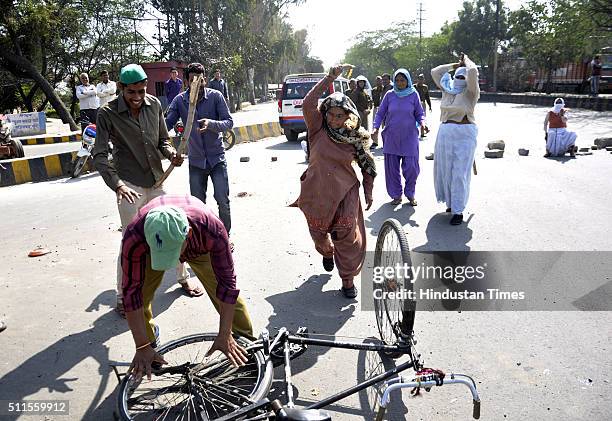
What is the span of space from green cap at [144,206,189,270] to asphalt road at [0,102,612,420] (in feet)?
3.95

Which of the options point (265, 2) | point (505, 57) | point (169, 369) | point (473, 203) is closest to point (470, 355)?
point (169, 369)

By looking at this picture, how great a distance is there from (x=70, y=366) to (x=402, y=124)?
5.07 metres

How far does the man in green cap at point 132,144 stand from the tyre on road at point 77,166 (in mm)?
7337

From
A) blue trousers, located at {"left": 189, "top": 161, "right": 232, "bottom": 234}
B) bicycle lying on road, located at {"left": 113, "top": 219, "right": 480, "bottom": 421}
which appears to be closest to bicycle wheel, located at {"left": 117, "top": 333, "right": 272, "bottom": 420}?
bicycle lying on road, located at {"left": 113, "top": 219, "right": 480, "bottom": 421}

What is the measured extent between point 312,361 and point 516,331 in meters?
1.47

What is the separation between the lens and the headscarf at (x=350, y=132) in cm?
402

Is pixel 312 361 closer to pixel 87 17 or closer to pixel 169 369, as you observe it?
pixel 169 369

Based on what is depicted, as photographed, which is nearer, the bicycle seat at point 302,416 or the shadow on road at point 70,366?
the bicycle seat at point 302,416

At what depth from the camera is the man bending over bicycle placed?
2.24 metres

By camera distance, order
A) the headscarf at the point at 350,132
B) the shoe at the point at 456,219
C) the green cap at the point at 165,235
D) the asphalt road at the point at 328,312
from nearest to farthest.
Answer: the green cap at the point at 165,235 → the asphalt road at the point at 328,312 → the headscarf at the point at 350,132 → the shoe at the point at 456,219

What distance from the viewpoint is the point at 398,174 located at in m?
7.12

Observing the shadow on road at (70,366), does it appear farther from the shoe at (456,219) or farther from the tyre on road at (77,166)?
the tyre on road at (77,166)

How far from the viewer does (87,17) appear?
2816 cm

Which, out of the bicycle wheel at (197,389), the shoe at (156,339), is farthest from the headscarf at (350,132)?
the shoe at (156,339)
